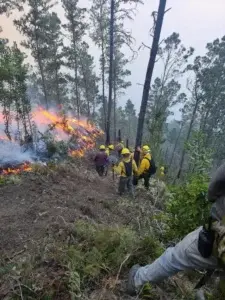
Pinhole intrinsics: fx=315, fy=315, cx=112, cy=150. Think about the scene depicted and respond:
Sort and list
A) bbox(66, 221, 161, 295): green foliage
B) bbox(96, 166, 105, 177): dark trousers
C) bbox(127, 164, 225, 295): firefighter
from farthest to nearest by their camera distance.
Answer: bbox(96, 166, 105, 177): dark trousers, bbox(66, 221, 161, 295): green foliage, bbox(127, 164, 225, 295): firefighter

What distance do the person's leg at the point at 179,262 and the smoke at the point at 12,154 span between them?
453 inches

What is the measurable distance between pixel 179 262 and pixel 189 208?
166cm

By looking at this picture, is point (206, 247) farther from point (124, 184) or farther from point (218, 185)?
point (124, 184)

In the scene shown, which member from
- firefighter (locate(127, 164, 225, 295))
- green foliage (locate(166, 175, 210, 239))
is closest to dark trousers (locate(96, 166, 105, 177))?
green foliage (locate(166, 175, 210, 239))

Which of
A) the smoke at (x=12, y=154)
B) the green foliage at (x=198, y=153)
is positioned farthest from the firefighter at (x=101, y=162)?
the green foliage at (x=198, y=153)

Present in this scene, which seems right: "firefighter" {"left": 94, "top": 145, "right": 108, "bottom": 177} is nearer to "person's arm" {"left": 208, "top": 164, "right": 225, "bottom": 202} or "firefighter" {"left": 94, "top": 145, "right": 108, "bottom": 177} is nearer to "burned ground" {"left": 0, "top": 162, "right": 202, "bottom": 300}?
"burned ground" {"left": 0, "top": 162, "right": 202, "bottom": 300}

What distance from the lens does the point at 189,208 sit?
482cm

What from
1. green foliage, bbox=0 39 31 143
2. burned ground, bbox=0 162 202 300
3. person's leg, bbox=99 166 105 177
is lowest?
person's leg, bbox=99 166 105 177

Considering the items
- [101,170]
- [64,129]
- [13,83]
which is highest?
[13,83]

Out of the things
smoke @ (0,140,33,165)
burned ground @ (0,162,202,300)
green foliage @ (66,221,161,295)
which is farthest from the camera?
smoke @ (0,140,33,165)

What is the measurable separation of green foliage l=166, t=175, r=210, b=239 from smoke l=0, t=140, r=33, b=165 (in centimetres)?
1042

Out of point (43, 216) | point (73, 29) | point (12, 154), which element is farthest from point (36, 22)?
point (43, 216)

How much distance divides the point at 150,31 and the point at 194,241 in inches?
410

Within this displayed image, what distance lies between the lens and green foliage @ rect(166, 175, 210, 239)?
4711mm
